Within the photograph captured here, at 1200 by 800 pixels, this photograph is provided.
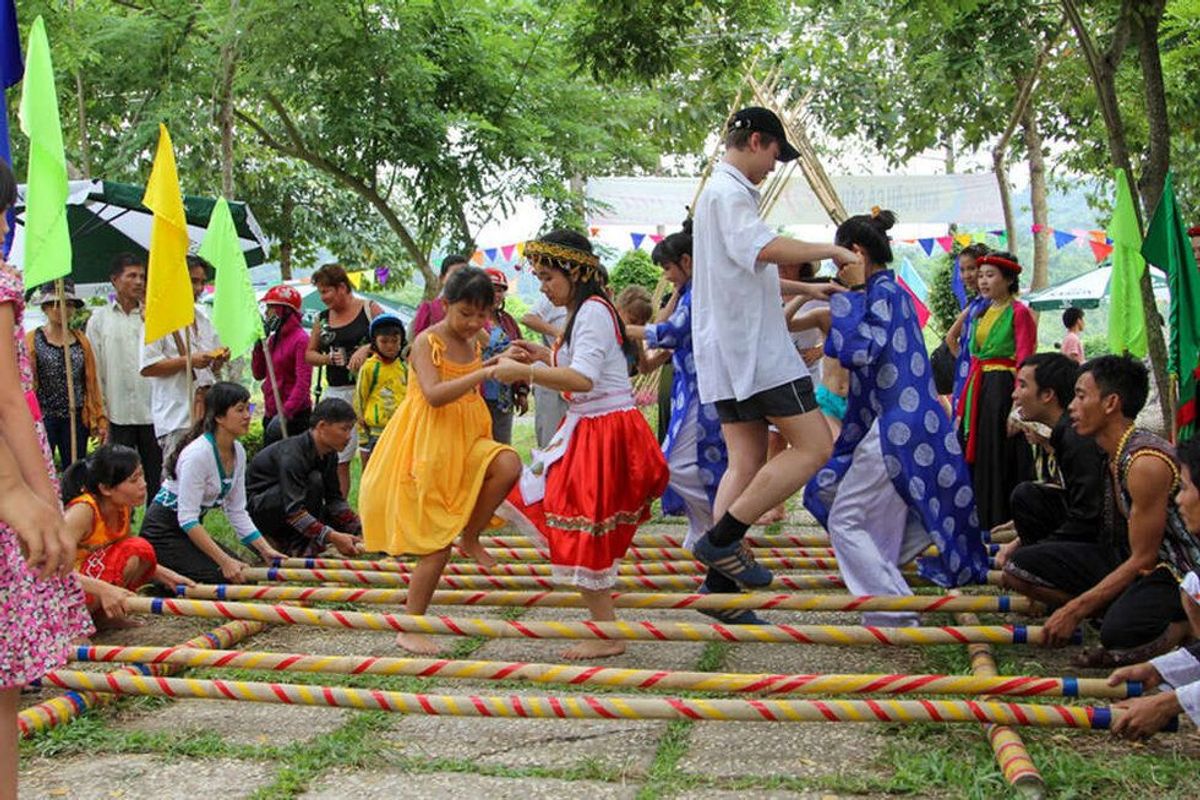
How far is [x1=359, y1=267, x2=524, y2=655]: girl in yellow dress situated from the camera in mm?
4516

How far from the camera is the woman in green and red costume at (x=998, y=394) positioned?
6367mm

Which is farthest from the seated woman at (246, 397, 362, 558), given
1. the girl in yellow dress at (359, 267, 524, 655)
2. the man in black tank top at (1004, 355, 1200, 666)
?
the man in black tank top at (1004, 355, 1200, 666)

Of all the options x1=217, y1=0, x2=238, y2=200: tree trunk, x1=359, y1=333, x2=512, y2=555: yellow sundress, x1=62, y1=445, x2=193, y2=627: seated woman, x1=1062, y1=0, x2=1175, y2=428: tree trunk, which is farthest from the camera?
x1=217, y1=0, x2=238, y2=200: tree trunk

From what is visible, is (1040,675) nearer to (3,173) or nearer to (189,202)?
(3,173)

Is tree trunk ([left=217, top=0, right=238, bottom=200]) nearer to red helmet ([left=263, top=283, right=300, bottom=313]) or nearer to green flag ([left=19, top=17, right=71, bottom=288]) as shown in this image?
red helmet ([left=263, top=283, right=300, bottom=313])

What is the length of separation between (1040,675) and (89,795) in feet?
9.62

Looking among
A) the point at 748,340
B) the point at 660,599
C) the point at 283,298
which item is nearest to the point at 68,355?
the point at 283,298

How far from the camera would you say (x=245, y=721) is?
3760 millimetres

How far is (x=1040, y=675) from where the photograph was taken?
405 centimetres

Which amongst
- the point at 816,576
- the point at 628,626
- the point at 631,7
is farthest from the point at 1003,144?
the point at 628,626

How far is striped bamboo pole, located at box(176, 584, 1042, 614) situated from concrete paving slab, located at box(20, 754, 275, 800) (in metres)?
1.32

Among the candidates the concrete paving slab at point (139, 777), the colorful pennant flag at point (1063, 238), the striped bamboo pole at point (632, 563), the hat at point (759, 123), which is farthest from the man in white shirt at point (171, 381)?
the colorful pennant flag at point (1063, 238)

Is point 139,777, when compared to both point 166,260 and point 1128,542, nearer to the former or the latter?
point 166,260

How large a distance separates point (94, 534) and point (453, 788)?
7.80 feet
